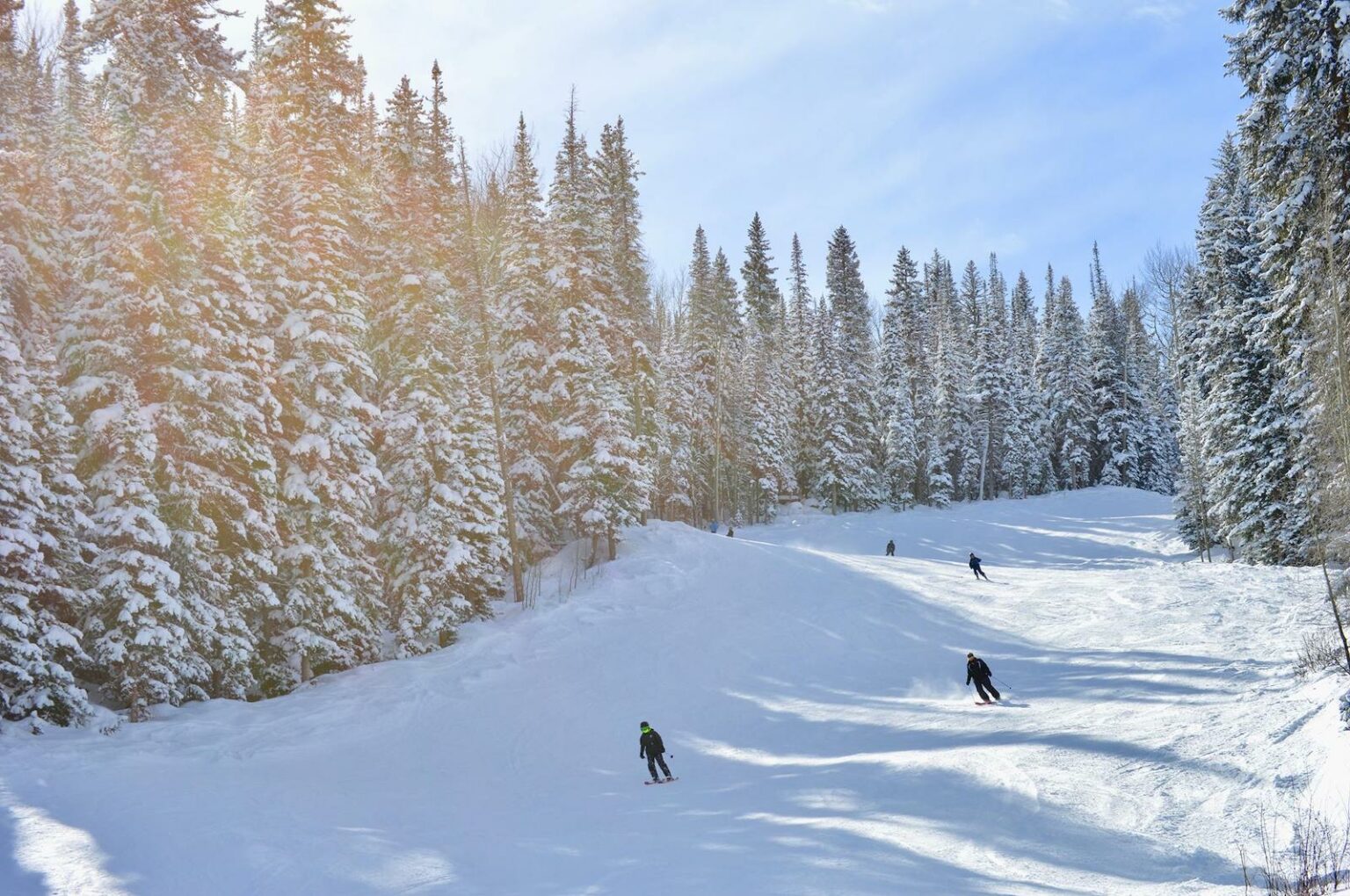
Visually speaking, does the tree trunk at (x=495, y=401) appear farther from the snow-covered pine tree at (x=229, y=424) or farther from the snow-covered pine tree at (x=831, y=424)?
the snow-covered pine tree at (x=831, y=424)

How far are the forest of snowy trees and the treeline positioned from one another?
0.76 ft

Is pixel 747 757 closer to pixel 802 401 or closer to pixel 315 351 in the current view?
pixel 315 351

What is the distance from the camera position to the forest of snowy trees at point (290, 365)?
16.8 metres

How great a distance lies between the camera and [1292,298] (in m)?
17.4

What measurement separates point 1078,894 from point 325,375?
2093 centimetres

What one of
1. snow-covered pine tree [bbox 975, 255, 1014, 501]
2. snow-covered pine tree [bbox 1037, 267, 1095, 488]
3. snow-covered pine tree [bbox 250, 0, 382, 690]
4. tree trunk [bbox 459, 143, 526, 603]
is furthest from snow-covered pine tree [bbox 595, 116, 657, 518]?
snow-covered pine tree [bbox 1037, 267, 1095, 488]

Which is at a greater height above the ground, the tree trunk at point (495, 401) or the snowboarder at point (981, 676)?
the tree trunk at point (495, 401)

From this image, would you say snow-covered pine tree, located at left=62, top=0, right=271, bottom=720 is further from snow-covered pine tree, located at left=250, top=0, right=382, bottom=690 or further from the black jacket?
the black jacket

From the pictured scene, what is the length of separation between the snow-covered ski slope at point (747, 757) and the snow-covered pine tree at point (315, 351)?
213 centimetres

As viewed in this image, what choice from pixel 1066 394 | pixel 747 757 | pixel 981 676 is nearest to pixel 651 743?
pixel 747 757

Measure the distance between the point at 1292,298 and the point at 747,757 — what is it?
1643cm

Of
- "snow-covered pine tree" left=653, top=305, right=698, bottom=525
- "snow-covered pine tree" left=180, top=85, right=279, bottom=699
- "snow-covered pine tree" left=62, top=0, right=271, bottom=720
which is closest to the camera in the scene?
"snow-covered pine tree" left=62, top=0, right=271, bottom=720

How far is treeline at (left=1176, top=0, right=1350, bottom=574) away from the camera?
47.3ft

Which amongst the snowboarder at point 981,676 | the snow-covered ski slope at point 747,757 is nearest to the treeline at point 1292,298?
the snow-covered ski slope at point 747,757
